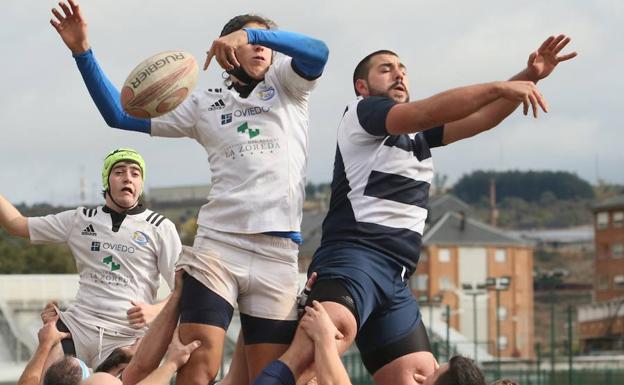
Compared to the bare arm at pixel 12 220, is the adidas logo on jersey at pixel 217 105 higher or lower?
higher

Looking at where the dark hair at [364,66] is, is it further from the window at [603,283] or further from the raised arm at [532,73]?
the window at [603,283]

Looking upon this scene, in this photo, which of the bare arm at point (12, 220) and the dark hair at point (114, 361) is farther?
the bare arm at point (12, 220)

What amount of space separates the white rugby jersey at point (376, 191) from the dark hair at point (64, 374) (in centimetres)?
161

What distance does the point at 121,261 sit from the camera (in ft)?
34.2

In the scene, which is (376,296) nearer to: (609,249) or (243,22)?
(243,22)

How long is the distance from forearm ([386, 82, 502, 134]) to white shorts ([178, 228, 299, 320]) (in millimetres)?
1077

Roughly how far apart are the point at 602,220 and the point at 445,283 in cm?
2235

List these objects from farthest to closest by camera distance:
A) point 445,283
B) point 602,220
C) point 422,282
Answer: point 602,220, point 422,282, point 445,283

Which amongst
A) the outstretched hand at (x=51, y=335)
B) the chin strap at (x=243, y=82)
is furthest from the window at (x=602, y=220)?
the chin strap at (x=243, y=82)

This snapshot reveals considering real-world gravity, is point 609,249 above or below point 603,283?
above

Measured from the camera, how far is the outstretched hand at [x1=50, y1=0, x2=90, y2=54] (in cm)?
834

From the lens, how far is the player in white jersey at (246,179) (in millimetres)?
7984

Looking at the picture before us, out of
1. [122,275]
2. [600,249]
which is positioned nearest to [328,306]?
[122,275]

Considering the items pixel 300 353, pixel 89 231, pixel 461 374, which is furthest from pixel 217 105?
pixel 89 231
